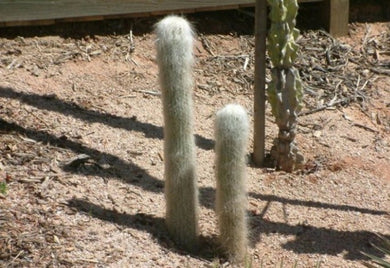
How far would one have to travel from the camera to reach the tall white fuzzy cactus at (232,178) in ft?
15.9

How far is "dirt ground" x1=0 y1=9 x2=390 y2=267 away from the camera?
5.12 m

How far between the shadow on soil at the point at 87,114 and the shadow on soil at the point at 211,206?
1.30 ft

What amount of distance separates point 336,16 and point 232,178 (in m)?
3.60

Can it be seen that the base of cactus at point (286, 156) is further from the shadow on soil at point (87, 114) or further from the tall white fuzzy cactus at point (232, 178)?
the tall white fuzzy cactus at point (232, 178)

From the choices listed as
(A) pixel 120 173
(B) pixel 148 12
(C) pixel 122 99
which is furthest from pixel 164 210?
(B) pixel 148 12

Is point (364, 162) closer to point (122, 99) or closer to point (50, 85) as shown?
point (122, 99)

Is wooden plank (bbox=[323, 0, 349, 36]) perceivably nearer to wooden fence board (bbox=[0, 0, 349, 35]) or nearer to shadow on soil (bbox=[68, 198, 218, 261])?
wooden fence board (bbox=[0, 0, 349, 35])

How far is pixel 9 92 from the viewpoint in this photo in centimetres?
634

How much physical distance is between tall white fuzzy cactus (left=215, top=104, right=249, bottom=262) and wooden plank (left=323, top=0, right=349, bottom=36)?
3.43 meters

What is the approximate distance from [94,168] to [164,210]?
1.94ft

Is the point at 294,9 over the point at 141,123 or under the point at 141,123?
over

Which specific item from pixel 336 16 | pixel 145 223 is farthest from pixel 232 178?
pixel 336 16

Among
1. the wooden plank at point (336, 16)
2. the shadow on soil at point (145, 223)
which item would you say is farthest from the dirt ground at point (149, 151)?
the wooden plank at point (336, 16)

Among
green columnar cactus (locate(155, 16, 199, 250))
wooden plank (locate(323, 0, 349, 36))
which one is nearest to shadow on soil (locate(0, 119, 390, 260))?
green columnar cactus (locate(155, 16, 199, 250))
